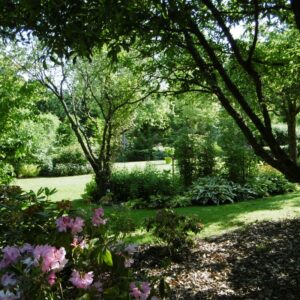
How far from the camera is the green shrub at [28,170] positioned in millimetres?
24078

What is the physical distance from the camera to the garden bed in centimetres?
445

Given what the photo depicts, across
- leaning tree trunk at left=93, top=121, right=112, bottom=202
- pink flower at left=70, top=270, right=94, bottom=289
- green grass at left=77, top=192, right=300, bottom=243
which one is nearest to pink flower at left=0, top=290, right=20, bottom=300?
pink flower at left=70, top=270, right=94, bottom=289

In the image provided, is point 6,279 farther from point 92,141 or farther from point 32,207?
point 92,141

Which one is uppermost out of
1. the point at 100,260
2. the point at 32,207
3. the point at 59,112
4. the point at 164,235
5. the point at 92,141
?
the point at 59,112

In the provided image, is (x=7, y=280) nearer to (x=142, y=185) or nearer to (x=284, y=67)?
(x=284, y=67)

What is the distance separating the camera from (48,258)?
1.70 m

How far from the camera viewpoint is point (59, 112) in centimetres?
4038

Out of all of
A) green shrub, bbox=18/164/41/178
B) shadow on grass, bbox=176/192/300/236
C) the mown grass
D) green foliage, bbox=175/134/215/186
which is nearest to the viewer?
the mown grass

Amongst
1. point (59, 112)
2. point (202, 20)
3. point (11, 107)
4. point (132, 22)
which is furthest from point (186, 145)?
point (59, 112)

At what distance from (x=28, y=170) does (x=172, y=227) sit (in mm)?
19893

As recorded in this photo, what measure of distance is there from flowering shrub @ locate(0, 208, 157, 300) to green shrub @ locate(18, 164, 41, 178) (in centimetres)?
2279

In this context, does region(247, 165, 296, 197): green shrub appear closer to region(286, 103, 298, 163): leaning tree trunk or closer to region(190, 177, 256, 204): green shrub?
region(190, 177, 256, 204): green shrub

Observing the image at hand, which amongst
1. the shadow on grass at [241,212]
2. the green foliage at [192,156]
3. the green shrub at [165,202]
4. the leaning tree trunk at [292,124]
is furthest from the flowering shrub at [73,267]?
the leaning tree trunk at [292,124]

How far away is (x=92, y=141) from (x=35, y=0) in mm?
12140
